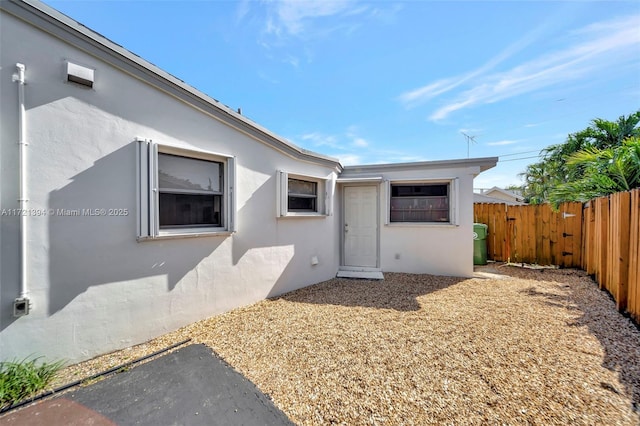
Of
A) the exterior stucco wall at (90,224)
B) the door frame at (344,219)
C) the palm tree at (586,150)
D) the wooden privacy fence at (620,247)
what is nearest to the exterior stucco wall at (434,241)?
the door frame at (344,219)

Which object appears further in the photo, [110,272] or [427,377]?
[110,272]

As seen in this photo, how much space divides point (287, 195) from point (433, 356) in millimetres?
3638

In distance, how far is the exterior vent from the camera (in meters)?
2.43

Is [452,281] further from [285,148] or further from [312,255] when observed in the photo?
[285,148]

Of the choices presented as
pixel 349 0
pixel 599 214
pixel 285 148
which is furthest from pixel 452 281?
pixel 349 0

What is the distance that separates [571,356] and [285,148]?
16.9 feet

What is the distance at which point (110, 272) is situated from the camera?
107 inches

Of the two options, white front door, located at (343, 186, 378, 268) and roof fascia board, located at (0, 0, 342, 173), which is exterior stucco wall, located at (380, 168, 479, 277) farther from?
roof fascia board, located at (0, 0, 342, 173)

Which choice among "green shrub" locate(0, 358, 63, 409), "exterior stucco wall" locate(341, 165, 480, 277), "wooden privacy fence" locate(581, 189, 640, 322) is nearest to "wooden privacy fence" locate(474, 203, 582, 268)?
"wooden privacy fence" locate(581, 189, 640, 322)

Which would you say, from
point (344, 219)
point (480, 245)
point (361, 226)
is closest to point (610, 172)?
point (480, 245)

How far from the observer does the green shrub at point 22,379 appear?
1.96 meters

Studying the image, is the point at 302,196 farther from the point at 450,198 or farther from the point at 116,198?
the point at 450,198

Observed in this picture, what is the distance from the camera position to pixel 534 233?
24.5 feet

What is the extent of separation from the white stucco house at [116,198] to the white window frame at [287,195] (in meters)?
0.06
